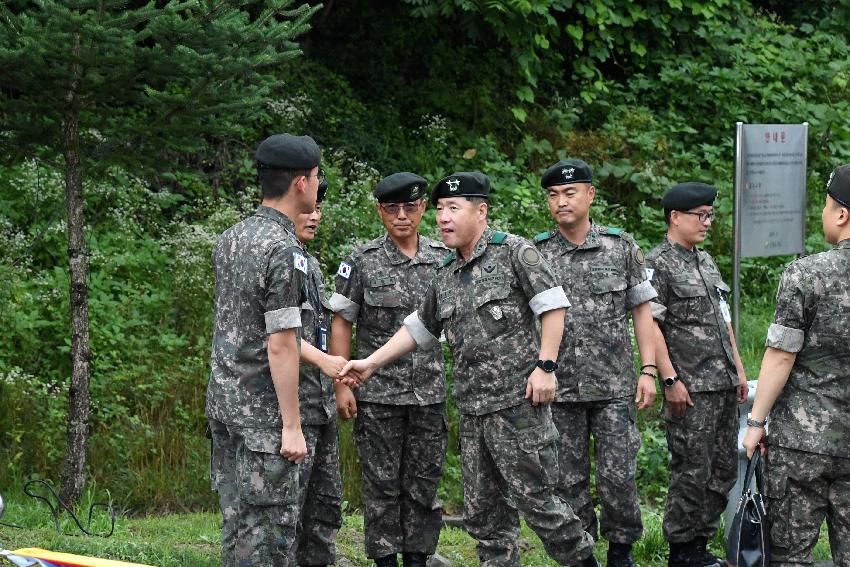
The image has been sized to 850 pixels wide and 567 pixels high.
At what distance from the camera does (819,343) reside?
4707mm

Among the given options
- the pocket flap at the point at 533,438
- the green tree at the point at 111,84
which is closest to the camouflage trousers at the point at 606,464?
the pocket flap at the point at 533,438

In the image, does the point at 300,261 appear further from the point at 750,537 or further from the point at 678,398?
the point at 678,398

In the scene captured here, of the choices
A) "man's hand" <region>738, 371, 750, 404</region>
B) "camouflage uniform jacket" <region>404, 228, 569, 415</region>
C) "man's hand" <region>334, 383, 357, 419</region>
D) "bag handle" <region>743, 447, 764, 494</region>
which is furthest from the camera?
"man's hand" <region>738, 371, 750, 404</region>

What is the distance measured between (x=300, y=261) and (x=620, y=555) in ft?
8.71

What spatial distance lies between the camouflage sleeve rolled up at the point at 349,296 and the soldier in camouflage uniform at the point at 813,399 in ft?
7.34

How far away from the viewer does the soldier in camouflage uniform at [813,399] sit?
4656 mm

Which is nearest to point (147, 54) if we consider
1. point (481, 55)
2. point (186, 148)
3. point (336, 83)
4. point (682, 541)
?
point (186, 148)

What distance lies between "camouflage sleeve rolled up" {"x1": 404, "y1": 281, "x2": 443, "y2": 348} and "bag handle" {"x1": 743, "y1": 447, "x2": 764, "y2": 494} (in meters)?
1.60

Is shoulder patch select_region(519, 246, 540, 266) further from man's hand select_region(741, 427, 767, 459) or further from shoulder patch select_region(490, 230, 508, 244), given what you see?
man's hand select_region(741, 427, 767, 459)

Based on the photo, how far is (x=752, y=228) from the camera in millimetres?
7918

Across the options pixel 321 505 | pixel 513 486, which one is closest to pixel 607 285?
pixel 513 486

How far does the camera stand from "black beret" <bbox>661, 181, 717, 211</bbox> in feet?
20.7

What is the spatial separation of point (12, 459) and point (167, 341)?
1497mm

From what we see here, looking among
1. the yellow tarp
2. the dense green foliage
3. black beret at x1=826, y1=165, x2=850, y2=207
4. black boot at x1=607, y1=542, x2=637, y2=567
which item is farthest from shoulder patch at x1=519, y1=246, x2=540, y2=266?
the dense green foliage
